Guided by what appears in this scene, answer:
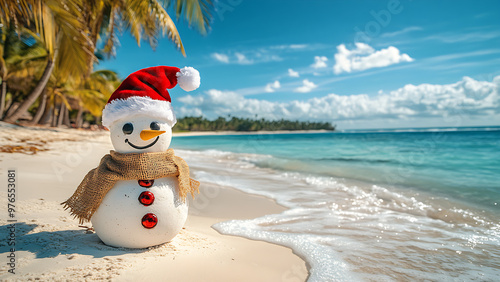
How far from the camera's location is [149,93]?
2.70 metres

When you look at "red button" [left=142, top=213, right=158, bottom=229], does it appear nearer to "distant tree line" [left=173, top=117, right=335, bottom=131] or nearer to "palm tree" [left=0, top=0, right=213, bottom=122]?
"palm tree" [left=0, top=0, right=213, bottom=122]

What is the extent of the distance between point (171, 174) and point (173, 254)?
74 cm

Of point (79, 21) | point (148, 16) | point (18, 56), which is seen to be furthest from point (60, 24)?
point (18, 56)

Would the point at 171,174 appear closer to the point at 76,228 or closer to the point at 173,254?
the point at 173,254

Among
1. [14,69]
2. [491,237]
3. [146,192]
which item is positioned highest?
[14,69]

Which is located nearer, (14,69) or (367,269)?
(367,269)

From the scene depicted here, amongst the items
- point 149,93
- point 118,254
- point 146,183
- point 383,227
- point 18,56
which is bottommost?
point 383,227

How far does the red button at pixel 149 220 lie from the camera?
8.28 feet

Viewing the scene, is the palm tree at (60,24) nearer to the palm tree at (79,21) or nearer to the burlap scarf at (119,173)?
the palm tree at (79,21)

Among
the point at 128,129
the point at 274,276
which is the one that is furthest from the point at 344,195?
the point at 128,129

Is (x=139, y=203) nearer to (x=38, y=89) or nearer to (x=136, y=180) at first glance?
(x=136, y=180)

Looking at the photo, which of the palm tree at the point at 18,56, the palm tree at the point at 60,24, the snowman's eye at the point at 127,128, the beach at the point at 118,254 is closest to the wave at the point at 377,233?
the beach at the point at 118,254

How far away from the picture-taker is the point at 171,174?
106 inches

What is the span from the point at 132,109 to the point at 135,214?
931 millimetres
